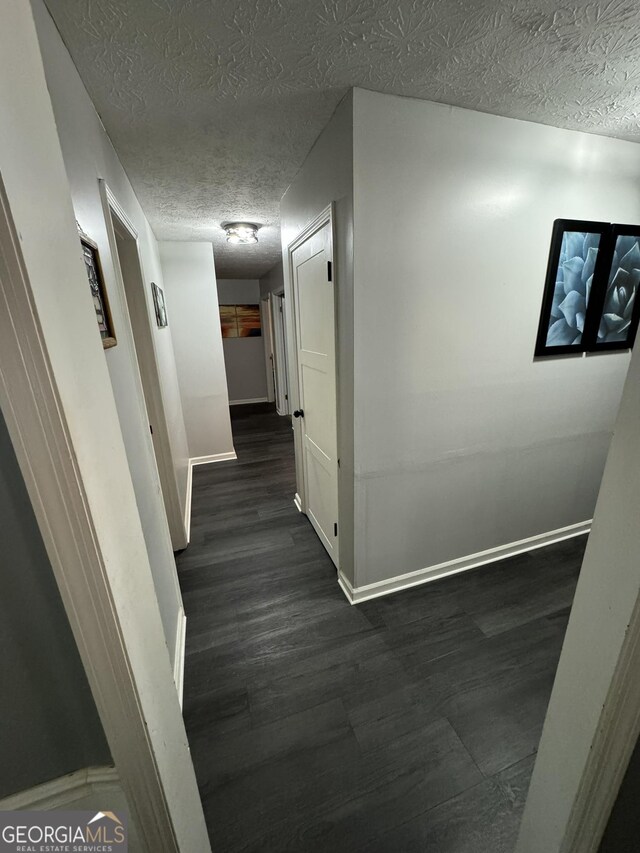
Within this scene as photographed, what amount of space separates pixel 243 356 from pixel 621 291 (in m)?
5.53

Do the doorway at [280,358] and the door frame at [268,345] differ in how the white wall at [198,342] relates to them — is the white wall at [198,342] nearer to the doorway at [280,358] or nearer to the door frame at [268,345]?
the doorway at [280,358]

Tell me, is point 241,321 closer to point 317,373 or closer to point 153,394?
point 153,394

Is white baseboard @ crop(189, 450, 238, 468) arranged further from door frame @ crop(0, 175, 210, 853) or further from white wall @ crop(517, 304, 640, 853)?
white wall @ crop(517, 304, 640, 853)

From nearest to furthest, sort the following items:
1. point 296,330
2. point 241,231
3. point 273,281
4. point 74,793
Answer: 1. point 74,793
2. point 296,330
3. point 241,231
4. point 273,281

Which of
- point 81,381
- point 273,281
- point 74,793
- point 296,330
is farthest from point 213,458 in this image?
point 81,381

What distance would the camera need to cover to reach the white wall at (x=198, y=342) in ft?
10.8

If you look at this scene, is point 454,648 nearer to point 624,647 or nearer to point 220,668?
point 220,668

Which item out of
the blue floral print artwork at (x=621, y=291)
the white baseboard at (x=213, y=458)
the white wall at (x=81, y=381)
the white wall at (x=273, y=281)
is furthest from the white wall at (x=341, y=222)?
the white wall at (x=273, y=281)

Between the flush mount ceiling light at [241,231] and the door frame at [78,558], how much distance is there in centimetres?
249

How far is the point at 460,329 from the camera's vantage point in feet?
5.41

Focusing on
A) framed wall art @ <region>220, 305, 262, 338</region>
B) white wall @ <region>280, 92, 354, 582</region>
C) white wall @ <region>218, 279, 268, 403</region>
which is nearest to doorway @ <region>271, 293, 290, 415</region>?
white wall @ <region>218, 279, 268, 403</region>

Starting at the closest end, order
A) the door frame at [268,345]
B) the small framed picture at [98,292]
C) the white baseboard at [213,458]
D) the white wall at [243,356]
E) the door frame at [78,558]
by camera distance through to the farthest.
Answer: the door frame at [78,558] → the small framed picture at [98,292] → the white baseboard at [213,458] → the door frame at [268,345] → the white wall at [243,356]

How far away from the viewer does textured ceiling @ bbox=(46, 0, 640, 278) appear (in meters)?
0.89

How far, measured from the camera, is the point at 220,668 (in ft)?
5.03
